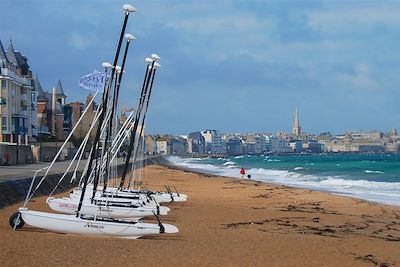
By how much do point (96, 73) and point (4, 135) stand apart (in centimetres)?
4346

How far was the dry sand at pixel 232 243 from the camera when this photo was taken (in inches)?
460

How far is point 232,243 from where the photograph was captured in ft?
47.5

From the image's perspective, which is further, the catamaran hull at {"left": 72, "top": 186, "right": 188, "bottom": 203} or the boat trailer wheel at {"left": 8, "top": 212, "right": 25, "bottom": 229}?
the catamaran hull at {"left": 72, "top": 186, "right": 188, "bottom": 203}

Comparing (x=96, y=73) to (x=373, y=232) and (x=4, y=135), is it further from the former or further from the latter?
(x=4, y=135)

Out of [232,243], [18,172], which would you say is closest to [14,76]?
[18,172]

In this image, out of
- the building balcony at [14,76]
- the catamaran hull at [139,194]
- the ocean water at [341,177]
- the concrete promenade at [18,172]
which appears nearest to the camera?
the catamaran hull at [139,194]

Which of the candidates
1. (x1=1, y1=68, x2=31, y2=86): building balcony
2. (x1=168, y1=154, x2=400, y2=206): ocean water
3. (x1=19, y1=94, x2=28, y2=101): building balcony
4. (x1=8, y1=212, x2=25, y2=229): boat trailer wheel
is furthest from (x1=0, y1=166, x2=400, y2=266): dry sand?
(x1=19, y1=94, x2=28, y2=101): building balcony

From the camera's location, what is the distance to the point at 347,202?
28.7 meters

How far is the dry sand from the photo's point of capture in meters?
11.7

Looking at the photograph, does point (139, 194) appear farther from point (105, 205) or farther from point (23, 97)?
point (23, 97)

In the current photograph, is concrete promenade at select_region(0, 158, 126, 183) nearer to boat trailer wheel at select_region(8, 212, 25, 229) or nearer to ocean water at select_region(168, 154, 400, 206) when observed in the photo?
boat trailer wheel at select_region(8, 212, 25, 229)

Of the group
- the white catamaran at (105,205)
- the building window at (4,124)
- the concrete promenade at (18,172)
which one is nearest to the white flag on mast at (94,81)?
the white catamaran at (105,205)

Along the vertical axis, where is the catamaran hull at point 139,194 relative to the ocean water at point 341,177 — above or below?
above

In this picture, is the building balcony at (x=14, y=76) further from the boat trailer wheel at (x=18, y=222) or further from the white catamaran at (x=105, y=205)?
Result: the boat trailer wheel at (x=18, y=222)
